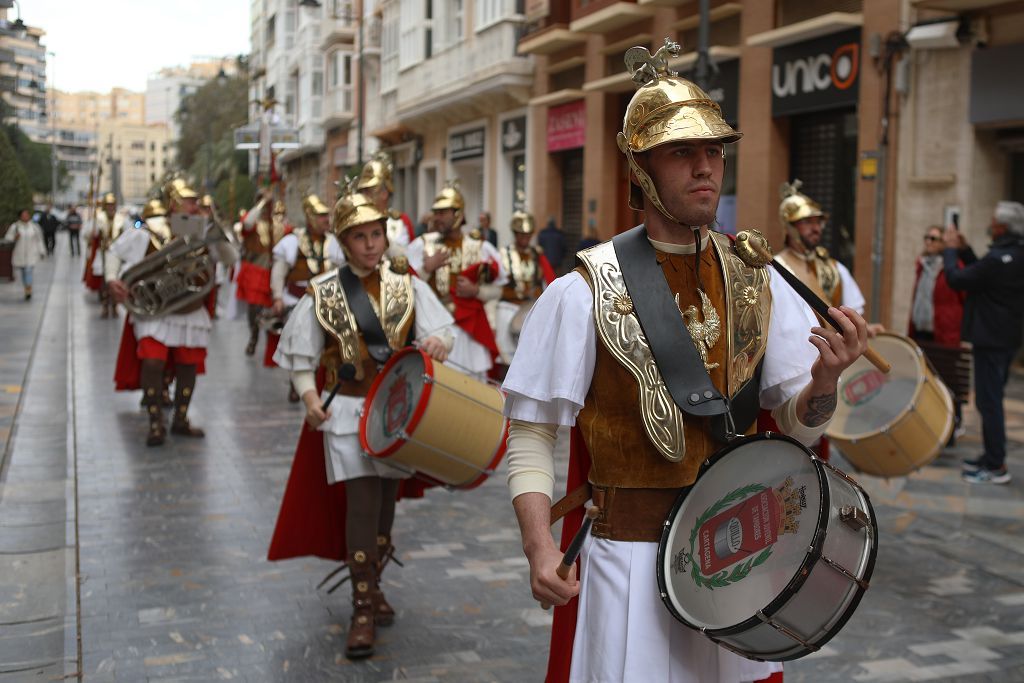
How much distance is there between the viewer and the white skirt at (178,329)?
9.98 meters

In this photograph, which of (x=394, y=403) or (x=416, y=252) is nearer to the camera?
(x=394, y=403)

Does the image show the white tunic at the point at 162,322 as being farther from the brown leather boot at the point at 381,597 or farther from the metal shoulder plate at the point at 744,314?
the metal shoulder plate at the point at 744,314

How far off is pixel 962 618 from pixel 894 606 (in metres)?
0.31

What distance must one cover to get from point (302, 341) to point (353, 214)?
2.03 feet

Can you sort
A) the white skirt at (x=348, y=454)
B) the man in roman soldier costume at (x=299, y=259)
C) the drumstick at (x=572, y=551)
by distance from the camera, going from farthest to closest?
the man in roman soldier costume at (x=299, y=259) → the white skirt at (x=348, y=454) → the drumstick at (x=572, y=551)

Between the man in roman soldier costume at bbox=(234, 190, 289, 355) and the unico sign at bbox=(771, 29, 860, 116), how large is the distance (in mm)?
7333

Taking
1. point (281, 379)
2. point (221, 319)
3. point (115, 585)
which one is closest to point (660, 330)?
point (115, 585)

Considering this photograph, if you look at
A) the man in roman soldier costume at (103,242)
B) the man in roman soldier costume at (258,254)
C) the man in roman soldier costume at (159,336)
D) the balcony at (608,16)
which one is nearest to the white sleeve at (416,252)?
the man in roman soldier costume at (159,336)

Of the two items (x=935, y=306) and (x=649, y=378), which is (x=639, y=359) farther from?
(x=935, y=306)

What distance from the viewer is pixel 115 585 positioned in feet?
19.3

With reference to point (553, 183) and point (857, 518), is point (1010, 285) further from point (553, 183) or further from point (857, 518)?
point (553, 183)

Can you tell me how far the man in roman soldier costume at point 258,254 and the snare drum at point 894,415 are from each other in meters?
9.11

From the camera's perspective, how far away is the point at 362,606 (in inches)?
200

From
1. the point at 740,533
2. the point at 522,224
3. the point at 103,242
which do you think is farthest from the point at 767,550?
the point at 103,242
